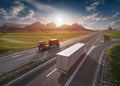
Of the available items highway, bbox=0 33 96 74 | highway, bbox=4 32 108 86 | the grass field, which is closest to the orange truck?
highway, bbox=0 33 96 74

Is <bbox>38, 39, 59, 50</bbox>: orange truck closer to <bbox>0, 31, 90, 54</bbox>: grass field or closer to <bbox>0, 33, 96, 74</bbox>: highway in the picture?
<bbox>0, 33, 96, 74</bbox>: highway

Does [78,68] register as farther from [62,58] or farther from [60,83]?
[60,83]

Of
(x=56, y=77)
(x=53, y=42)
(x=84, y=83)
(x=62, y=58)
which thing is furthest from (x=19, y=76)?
(x=53, y=42)

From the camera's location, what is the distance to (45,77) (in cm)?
1215

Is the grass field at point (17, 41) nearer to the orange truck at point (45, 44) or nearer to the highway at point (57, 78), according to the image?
the orange truck at point (45, 44)

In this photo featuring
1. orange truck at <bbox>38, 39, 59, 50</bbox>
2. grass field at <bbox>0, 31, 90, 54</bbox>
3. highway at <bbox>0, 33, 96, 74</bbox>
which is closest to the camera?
highway at <bbox>0, 33, 96, 74</bbox>

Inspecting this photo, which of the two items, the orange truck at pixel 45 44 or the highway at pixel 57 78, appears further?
the orange truck at pixel 45 44

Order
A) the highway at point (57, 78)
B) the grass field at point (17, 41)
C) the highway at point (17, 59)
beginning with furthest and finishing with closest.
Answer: the grass field at point (17, 41), the highway at point (17, 59), the highway at point (57, 78)

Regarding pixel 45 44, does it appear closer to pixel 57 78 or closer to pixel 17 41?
pixel 57 78

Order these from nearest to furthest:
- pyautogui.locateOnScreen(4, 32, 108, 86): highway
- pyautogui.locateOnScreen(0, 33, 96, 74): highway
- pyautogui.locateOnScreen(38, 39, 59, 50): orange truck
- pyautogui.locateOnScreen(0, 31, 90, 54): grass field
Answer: pyautogui.locateOnScreen(4, 32, 108, 86): highway
pyautogui.locateOnScreen(0, 33, 96, 74): highway
pyautogui.locateOnScreen(38, 39, 59, 50): orange truck
pyautogui.locateOnScreen(0, 31, 90, 54): grass field

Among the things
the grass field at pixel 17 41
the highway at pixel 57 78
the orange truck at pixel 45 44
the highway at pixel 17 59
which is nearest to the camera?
the highway at pixel 57 78

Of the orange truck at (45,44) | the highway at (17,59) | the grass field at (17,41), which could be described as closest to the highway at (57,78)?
the highway at (17,59)

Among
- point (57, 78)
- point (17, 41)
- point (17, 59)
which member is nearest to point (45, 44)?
point (17, 59)

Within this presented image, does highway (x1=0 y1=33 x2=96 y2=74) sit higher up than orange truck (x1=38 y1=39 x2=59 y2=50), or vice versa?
orange truck (x1=38 y1=39 x2=59 y2=50)
